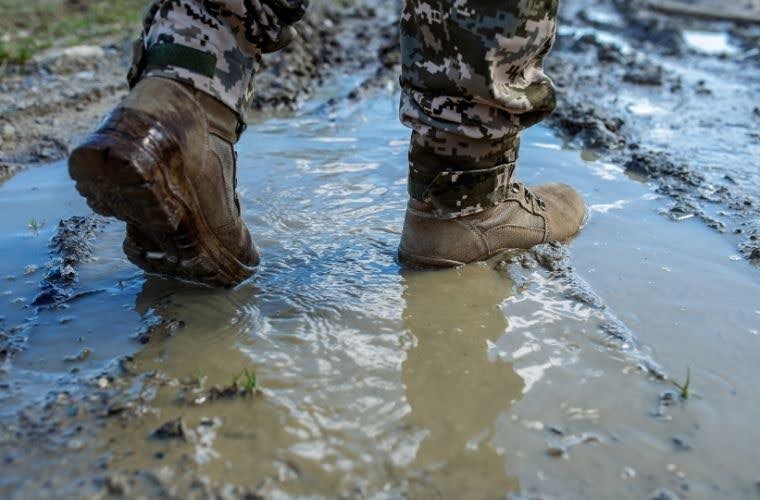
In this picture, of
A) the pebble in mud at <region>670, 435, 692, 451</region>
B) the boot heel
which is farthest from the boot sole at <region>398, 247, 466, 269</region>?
the pebble in mud at <region>670, 435, 692, 451</region>

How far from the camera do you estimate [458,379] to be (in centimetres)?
170

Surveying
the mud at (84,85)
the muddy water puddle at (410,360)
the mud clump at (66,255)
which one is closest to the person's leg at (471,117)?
the muddy water puddle at (410,360)

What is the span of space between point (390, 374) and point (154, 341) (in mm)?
619

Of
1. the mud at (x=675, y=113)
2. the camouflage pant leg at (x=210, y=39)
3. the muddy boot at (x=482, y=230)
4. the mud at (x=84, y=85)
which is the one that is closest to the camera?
the camouflage pant leg at (x=210, y=39)

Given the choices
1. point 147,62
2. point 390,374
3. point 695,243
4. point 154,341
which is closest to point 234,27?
point 147,62

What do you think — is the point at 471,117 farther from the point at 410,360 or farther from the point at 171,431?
the point at 171,431

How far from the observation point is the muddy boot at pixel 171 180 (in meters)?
1.65

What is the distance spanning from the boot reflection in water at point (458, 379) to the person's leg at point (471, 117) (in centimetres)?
15

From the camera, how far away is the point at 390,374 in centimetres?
171

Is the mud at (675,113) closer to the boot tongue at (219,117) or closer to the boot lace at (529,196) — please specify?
the boot lace at (529,196)

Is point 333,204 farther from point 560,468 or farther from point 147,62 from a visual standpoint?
point 560,468

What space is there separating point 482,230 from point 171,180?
0.99 metres

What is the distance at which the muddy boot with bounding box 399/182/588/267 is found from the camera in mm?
2217

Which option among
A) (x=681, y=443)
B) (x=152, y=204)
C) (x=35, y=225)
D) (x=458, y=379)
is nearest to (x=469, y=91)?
(x=458, y=379)
